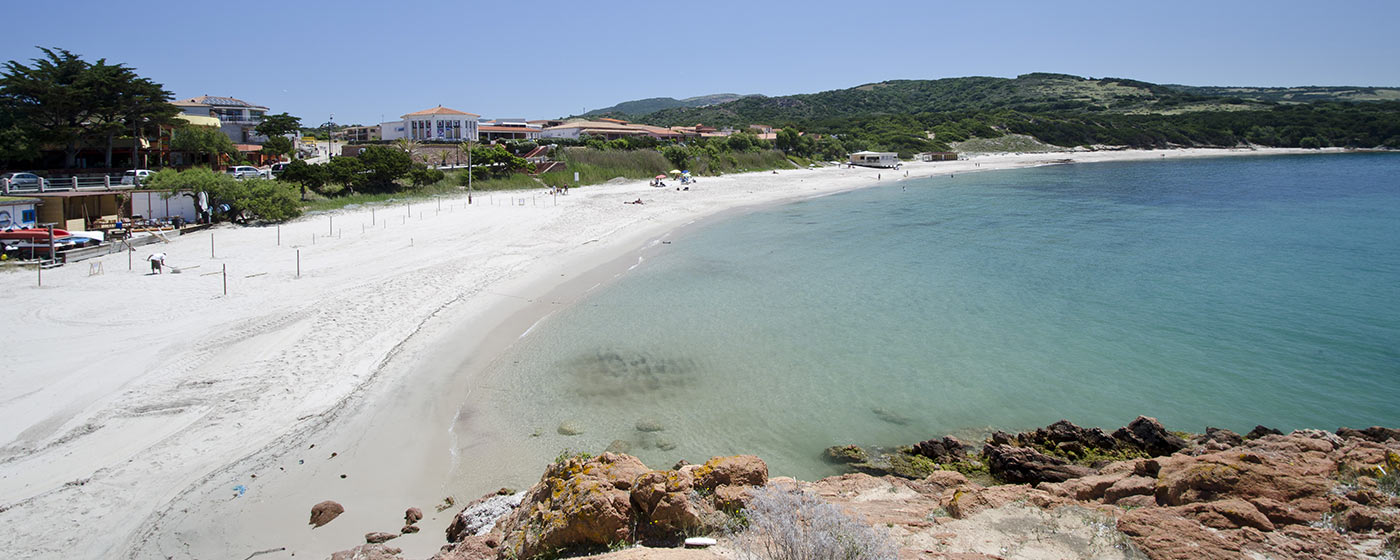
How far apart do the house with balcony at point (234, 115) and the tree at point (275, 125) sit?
0.81 meters

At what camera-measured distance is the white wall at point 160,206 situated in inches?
1115

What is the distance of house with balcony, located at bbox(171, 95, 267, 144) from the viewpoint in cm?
5992

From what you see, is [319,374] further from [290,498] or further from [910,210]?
[910,210]

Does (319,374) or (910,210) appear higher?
(910,210)

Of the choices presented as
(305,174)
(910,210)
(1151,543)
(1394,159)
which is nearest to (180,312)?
(1151,543)

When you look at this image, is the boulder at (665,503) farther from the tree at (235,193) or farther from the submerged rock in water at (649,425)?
the tree at (235,193)

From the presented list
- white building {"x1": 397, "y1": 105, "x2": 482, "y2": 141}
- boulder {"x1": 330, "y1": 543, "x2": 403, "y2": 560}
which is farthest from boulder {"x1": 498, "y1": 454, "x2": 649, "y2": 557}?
white building {"x1": 397, "y1": 105, "x2": 482, "y2": 141}

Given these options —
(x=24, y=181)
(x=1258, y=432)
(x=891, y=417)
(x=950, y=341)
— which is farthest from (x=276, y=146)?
(x=1258, y=432)

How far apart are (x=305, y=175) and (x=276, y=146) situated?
80.3 ft

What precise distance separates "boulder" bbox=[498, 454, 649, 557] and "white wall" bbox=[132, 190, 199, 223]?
96.2ft

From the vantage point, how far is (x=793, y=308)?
20.8m

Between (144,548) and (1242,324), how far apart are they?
23.3m

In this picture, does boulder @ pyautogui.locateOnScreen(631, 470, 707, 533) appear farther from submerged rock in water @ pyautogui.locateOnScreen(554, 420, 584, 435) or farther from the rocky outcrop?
submerged rock in water @ pyautogui.locateOnScreen(554, 420, 584, 435)

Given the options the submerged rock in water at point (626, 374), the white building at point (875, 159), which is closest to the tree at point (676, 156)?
the white building at point (875, 159)
